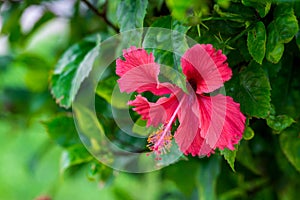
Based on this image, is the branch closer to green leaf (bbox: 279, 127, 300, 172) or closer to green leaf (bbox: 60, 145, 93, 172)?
green leaf (bbox: 60, 145, 93, 172)

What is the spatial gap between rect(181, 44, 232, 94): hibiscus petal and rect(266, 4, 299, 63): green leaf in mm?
58

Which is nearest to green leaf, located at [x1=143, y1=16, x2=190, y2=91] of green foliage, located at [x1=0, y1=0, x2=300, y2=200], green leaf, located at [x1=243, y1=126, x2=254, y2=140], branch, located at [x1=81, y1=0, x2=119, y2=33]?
green foliage, located at [x1=0, y1=0, x2=300, y2=200]

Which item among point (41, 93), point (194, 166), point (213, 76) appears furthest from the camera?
point (41, 93)

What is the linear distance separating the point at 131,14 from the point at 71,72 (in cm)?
15

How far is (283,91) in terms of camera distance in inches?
25.7

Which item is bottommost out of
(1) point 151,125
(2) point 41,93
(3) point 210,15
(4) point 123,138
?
(2) point 41,93

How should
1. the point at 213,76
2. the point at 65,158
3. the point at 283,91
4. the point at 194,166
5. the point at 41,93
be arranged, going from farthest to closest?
the point at 41,93 < the point at 194,166 < the point at 65,158 < the point at 283,91 < the point at 213,76

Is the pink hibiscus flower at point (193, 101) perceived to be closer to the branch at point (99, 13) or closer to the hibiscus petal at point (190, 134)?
the hibiscus petal at point (190, 134)

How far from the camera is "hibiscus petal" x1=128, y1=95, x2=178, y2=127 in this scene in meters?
0.54

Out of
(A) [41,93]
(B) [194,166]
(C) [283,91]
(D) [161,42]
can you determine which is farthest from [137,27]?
(A) [41,93]

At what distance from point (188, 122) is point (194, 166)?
36cm

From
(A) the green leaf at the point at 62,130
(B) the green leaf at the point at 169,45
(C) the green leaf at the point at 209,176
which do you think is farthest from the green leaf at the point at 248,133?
(A) the green leaf at the point at 62,130

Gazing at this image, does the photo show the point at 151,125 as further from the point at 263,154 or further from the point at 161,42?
the point at 263,154

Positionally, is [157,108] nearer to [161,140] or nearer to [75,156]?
[161,140]
